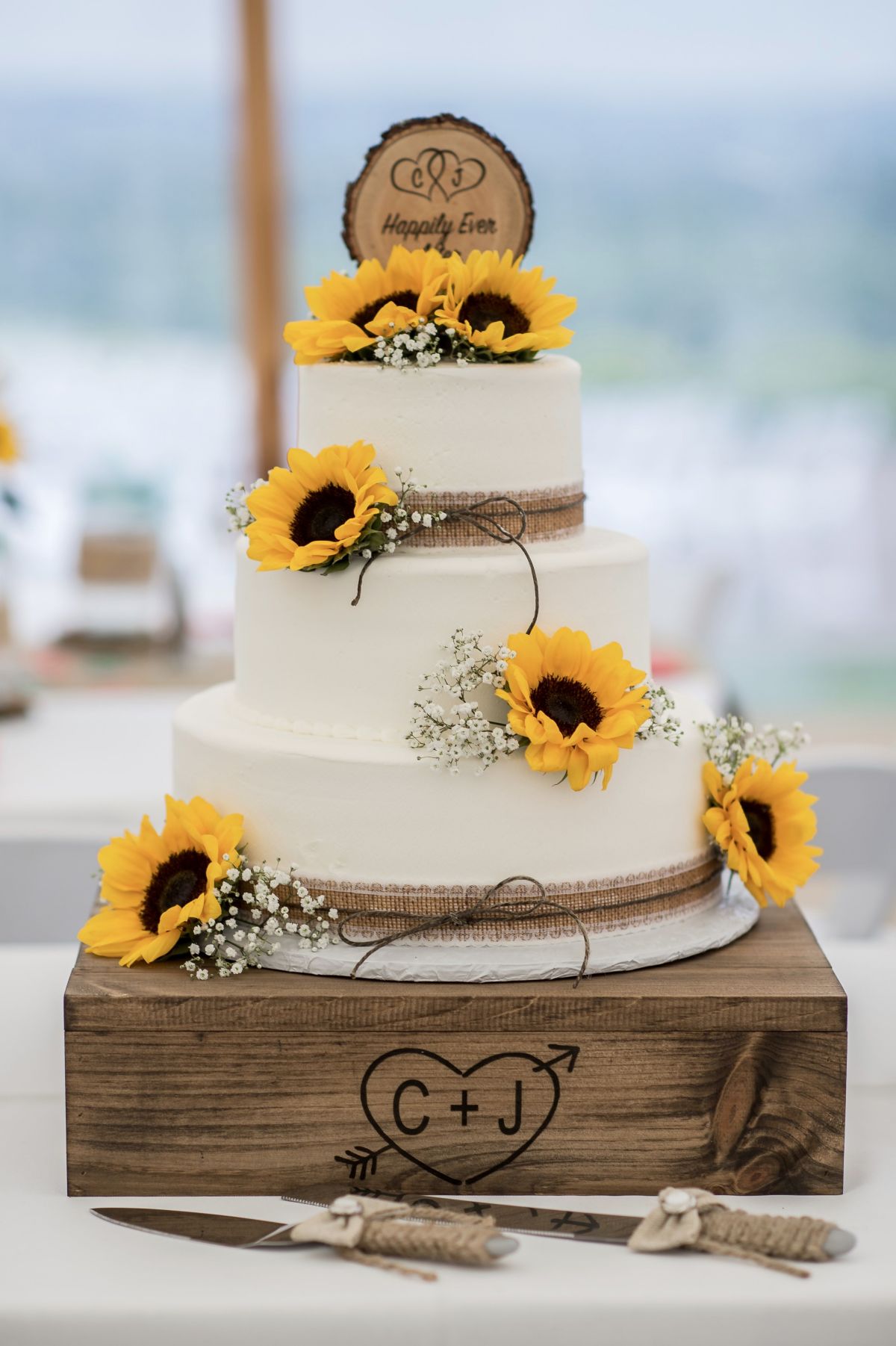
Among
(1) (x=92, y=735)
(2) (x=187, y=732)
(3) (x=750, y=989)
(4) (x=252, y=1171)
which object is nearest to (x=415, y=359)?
(2) (x=187, y=732)

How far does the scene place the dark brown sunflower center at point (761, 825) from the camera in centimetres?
162

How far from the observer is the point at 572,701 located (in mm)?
1436

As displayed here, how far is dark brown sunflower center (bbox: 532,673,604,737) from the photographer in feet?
4.68

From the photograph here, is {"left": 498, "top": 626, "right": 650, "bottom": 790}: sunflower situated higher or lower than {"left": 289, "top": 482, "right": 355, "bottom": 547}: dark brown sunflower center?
lower

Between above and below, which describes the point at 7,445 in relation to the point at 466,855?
above

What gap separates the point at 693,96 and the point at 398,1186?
6.06 m

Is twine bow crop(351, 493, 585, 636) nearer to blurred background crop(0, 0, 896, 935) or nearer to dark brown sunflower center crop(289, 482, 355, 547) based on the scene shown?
dark brown sunflower center crop(289, 482, 355, 547)

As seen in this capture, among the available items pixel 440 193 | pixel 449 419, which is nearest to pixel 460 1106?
pixel 449 419

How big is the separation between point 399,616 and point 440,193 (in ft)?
1.66

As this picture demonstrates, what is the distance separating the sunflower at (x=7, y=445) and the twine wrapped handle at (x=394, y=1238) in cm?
195

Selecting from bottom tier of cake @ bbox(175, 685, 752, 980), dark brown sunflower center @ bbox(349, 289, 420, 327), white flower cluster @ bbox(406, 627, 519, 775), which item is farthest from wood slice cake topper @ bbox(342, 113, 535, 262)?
bottom tier of cake @ bbox(175, 685, 752, 980)

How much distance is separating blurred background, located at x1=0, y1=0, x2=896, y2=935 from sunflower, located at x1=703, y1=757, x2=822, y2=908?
4814mm

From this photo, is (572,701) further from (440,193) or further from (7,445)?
(7,445)

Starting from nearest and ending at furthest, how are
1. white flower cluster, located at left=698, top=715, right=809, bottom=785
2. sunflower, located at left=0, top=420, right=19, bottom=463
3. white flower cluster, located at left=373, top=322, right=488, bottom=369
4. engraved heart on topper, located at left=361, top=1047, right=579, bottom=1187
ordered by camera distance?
engraved heart on topper, located at left=361, top=1047, right=579, bottom=1187 → white flower cluster, located at left=373, top=322, right=488, bottom=369 → white flower cluster, located at left=698, top=715, right=809, bottom=785 → sunflower, located at left=0, top=420, right=19, bottom=463
